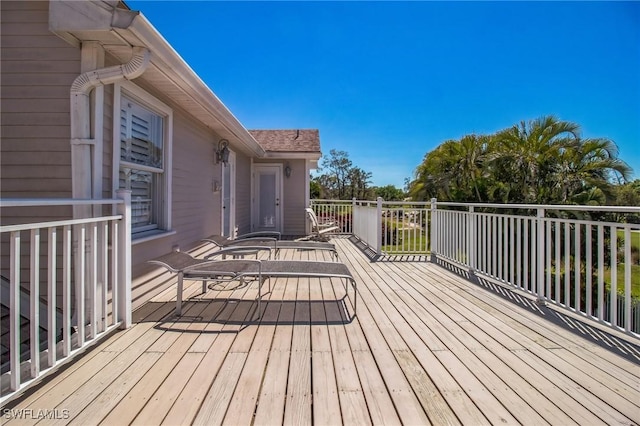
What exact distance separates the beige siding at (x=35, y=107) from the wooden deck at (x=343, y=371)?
1.45 m

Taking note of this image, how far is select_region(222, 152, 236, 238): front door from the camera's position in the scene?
626 centimetres

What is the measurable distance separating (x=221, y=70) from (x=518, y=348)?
969 centimetres

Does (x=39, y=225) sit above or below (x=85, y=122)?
below

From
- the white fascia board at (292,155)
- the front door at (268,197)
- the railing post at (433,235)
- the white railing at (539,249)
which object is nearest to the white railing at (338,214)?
the front door at (268,197)

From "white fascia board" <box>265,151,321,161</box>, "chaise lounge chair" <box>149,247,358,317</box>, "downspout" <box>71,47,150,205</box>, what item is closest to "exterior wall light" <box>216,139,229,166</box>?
"white fascia board" <box>265,151,321,161</box>

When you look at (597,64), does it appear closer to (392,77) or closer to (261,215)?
(392,77)

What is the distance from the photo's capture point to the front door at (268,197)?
8.95 m

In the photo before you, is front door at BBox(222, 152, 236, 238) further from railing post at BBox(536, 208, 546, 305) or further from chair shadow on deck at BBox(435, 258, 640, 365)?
railing post at BBox(536, 208, 546, 305)

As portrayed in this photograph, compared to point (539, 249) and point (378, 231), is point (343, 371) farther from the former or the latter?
point (378, 231)

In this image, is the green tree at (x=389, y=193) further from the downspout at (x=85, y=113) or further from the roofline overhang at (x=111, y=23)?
the downspout at (x=85, y=113)

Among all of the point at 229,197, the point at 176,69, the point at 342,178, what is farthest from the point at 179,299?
the point at 342,178

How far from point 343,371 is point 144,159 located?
9.94ft

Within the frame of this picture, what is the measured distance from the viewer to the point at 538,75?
12.1 metres

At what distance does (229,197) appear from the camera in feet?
21.8
